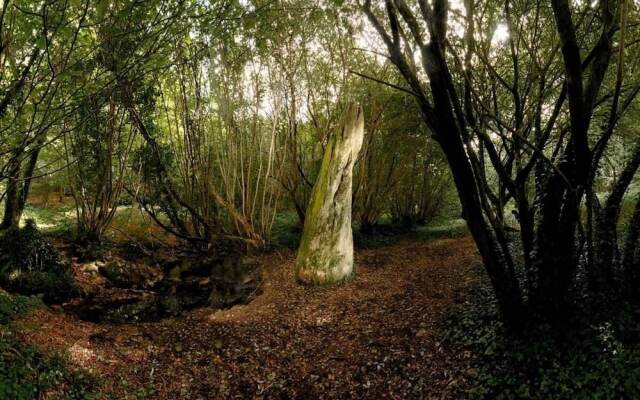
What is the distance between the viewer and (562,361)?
9.78 ft

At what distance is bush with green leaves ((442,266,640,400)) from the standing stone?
9.40 feet

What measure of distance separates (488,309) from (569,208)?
156 centimetres

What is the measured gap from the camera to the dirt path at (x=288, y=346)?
3615mm

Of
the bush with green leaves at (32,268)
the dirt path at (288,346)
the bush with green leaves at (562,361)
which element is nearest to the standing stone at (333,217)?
the dirt path at (288,346)

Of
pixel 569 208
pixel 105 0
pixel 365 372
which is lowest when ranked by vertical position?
pixel 365 372

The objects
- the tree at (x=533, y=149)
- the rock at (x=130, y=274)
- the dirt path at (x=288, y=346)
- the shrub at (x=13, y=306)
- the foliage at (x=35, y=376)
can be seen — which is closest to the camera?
the tree at (x=533, y=149)

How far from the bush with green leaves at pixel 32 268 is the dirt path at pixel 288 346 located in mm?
988

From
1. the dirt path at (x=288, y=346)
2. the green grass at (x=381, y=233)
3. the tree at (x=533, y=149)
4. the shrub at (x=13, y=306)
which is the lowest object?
the dirt path at (x=288, y=346)

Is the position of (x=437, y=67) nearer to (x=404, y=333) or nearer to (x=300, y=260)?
(x=404, y=333)

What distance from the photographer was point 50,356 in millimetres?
3389

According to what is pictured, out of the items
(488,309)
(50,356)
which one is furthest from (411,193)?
(50,356)

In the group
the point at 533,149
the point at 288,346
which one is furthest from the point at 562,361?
the point at 288,346

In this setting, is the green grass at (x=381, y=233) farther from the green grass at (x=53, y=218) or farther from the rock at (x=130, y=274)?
the green grass at (x=53, y=218)

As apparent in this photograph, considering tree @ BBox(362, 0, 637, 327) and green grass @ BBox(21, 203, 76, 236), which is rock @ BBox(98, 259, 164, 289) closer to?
green grass @ BBox(21, 203, 76, 236)
